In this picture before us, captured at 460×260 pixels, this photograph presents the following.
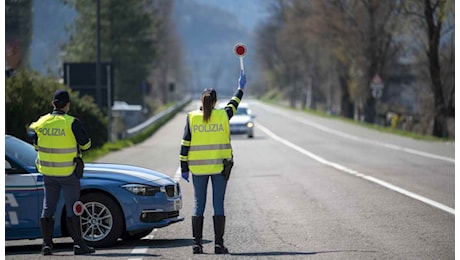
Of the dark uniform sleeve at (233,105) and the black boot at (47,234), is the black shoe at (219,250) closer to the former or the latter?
the dark uniform sleeve at (233,105)

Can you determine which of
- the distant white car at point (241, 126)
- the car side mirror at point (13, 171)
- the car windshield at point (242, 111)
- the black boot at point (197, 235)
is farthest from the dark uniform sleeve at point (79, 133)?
the car windshield at point (242, 111)

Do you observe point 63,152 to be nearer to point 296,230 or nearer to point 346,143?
point 296,230

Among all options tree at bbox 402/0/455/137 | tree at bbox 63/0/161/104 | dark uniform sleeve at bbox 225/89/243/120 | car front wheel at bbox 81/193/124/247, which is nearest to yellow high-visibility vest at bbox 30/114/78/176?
car front wheel at bbox 81/193/124/247

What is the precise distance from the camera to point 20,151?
42.0 ft

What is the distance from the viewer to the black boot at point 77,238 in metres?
11.4

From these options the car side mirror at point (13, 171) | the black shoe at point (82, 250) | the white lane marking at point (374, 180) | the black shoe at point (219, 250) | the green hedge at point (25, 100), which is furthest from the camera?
the green hedge at point (25, 100)

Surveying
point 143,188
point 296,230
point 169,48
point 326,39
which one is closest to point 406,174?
point 296,230

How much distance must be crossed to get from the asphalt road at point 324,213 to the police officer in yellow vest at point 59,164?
30 centimetres

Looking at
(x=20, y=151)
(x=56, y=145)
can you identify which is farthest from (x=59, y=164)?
(x=20, y=151)

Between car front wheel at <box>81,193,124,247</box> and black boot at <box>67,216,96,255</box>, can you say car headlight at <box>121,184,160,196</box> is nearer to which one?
car front wheel at <box>81,193,124,247</box>

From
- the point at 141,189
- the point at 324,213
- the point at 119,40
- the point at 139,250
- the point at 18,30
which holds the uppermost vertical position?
the point at 18,30

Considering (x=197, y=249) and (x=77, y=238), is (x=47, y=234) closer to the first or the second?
(x=77, y=238)

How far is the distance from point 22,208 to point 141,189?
1.29 m

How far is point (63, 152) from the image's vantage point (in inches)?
452
